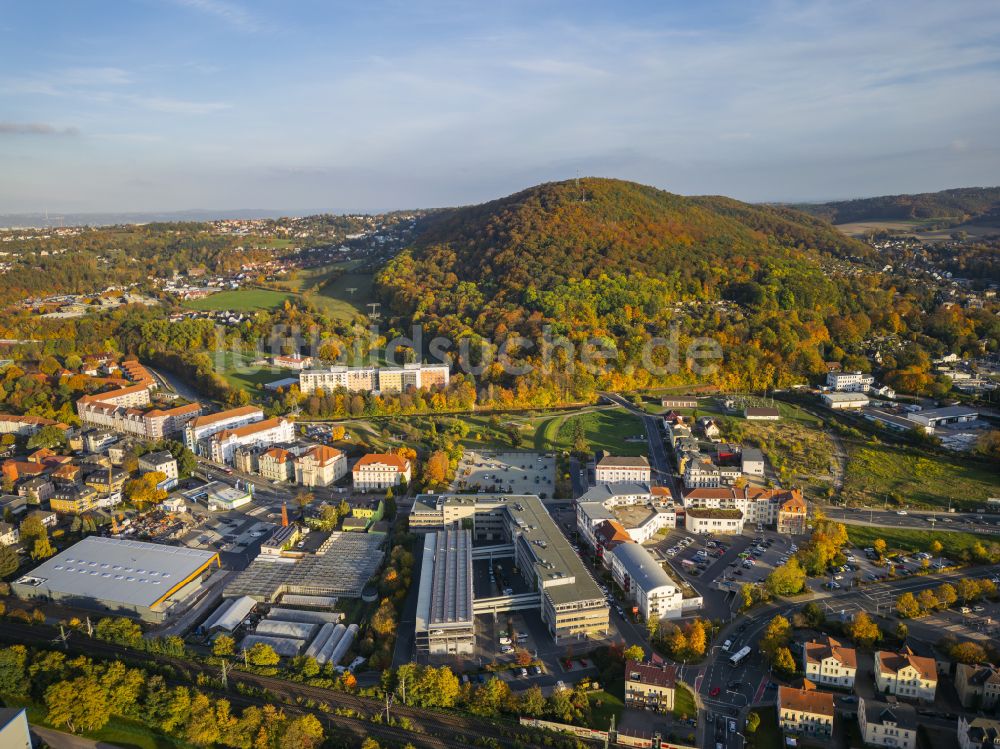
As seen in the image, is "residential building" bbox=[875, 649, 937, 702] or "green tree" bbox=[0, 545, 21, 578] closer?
"residential building" bbox=[875, 649, 937, 702]

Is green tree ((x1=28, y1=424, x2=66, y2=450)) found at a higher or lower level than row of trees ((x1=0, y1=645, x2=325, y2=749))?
higher

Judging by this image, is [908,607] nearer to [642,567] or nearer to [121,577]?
[642,567]

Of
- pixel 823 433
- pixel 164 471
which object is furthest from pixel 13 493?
pixel 823 433

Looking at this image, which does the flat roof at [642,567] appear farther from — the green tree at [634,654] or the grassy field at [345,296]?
the grassy field at [345,296]

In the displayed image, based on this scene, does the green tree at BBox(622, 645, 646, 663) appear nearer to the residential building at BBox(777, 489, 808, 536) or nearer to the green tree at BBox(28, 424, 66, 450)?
the residential building at BBox(777, 489, 808, 536)

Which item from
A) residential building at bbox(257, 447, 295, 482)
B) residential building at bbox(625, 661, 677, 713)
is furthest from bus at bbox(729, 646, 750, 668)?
residential building at bbox(257, 447, 295, 482)
